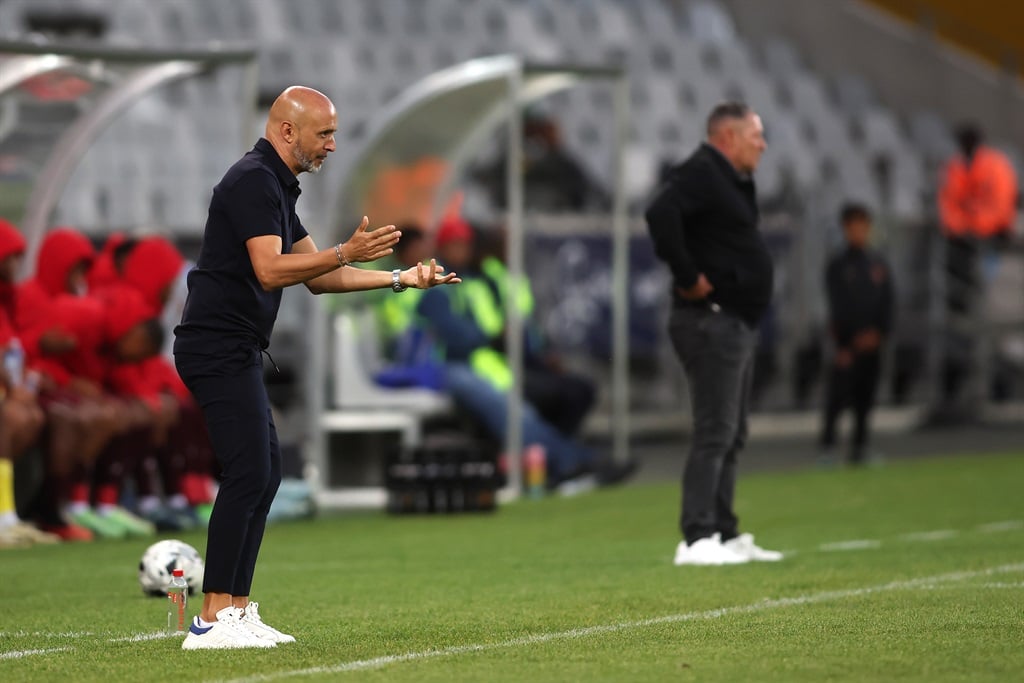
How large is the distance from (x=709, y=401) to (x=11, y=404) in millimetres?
4294

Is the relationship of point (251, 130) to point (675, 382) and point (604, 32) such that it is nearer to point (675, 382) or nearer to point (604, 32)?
point (675, 382)

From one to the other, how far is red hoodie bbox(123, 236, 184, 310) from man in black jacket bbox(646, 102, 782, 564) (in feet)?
13.5

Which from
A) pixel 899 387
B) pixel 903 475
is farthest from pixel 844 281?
pixel 899 387

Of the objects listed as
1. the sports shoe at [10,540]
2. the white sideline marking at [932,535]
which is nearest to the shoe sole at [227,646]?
the white sideline marking at [932,535]

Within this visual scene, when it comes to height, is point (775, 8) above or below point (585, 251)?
above

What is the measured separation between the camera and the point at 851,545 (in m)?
10.1

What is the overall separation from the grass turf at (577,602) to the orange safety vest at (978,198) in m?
10.3

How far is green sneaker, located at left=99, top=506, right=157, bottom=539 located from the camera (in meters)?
11.9

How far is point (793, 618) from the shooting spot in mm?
7113

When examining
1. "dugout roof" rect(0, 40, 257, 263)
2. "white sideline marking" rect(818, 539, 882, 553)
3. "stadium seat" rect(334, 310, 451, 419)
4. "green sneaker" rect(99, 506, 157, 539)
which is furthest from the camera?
"stadium seat" rect(334, 310, 451, 419)

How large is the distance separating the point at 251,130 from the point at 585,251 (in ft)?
23.2

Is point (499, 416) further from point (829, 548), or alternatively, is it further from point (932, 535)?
point (829, 548)

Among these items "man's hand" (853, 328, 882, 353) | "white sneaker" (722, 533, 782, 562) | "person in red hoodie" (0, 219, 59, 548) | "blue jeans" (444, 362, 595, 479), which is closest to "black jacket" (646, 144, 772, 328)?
"white sneaker" (722, 533, 782, 562)

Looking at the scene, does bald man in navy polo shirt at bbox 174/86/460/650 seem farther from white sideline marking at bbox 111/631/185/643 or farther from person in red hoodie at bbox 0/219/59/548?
person in red hoodie at bbox 0/219/59/548
